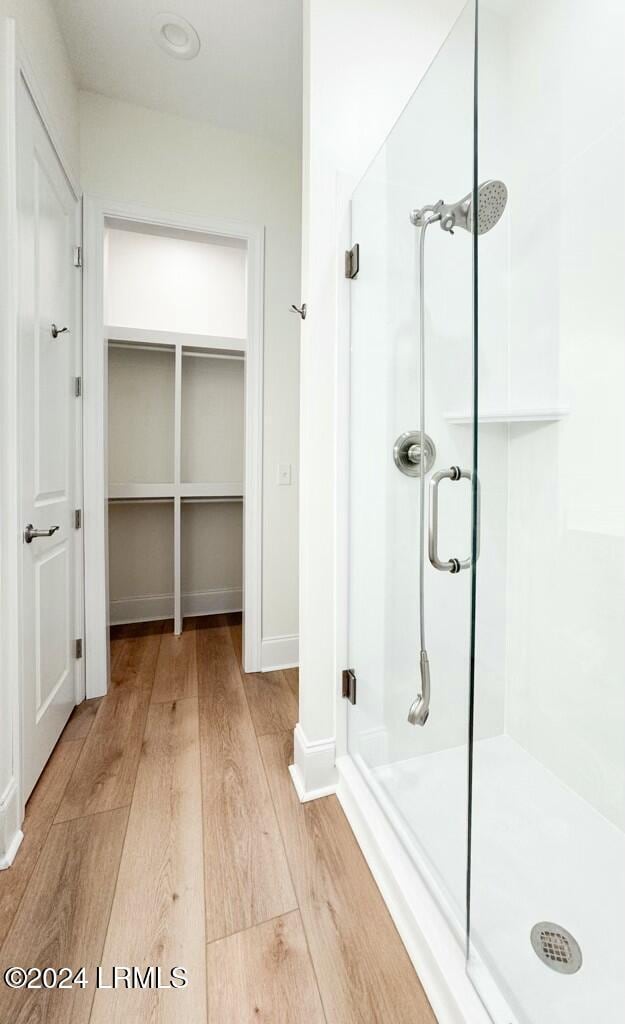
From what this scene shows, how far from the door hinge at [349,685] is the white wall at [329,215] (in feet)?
0.11

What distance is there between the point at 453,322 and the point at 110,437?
2.40 m

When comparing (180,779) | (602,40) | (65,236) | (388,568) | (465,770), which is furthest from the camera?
(65,236)

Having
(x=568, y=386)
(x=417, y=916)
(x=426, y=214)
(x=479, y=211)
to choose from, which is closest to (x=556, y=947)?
(x=417, y=916)

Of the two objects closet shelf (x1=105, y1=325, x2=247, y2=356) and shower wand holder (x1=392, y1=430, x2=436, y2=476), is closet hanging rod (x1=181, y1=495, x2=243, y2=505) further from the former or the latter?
shower wand holder (x1=392, y1=430, x2=436, y2=476)

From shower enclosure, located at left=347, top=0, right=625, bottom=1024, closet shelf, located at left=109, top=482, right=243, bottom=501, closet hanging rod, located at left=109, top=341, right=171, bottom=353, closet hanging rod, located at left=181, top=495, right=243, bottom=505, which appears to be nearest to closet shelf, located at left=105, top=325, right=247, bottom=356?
closet hanging rod, located at left=109, top=341, right=171, bottom=353

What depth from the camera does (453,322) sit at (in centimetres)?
99

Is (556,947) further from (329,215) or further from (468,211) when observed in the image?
(329,215)

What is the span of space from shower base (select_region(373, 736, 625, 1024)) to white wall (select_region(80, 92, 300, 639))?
1.23 m

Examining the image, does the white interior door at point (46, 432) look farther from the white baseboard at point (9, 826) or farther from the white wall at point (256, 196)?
the white wall at point (256, 196)

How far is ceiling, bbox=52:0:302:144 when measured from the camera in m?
1.60

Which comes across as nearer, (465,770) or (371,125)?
(465,770)

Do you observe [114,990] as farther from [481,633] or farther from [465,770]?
[481,633]

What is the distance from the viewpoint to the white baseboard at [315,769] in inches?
53.2

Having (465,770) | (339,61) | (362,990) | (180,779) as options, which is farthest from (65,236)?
(362,990)
